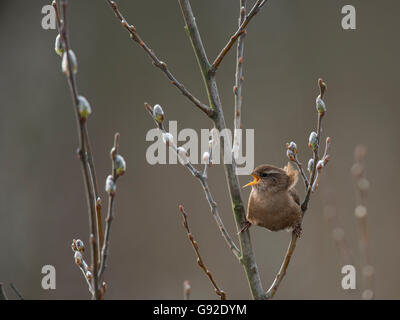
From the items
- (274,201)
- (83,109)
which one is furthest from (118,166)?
(274,201)

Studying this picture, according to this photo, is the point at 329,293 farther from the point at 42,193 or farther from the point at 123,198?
the point at 42,193

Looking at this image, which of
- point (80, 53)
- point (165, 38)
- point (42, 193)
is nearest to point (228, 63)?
point (165, 38)

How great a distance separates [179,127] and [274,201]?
8.23 feet

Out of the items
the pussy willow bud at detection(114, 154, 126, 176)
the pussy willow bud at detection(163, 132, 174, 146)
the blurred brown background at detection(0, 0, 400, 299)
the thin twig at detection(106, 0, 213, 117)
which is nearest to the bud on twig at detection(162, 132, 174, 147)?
the pussy willow bud at detection(163, 132, 174, 146)

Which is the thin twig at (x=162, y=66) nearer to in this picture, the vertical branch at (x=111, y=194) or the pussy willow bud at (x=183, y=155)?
the pussy willow bud at (x=183, y=155)

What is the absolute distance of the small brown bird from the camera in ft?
7.04

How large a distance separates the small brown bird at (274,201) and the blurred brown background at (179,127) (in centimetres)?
187

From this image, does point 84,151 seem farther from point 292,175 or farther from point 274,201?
point 292,175

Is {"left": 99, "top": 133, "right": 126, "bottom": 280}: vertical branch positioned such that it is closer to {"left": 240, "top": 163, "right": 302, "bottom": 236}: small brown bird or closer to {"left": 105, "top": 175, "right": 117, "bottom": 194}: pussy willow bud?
{"left": 105, "top": 175, "right": 117, "bottom": 194}: pussy willow bud

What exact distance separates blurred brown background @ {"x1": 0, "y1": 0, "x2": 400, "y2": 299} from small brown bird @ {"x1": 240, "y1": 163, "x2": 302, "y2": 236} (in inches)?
73.6

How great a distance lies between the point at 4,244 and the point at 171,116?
1977 mm

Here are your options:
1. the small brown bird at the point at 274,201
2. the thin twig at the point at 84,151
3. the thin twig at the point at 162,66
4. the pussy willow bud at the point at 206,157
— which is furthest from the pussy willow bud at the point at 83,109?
the small brown bird at the point at 274,201

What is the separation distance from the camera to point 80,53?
4676 millimetres

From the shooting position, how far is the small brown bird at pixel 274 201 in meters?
2.14
